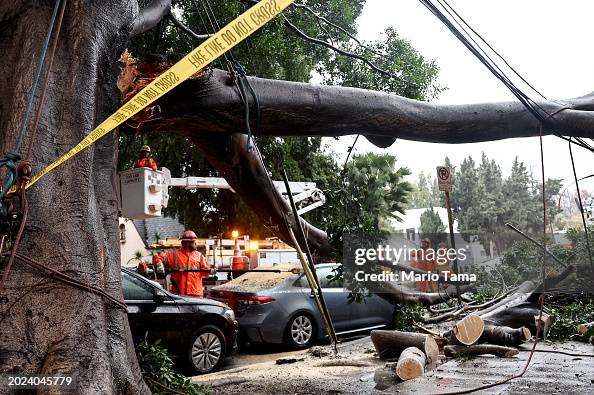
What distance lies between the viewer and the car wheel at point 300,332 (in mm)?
10625

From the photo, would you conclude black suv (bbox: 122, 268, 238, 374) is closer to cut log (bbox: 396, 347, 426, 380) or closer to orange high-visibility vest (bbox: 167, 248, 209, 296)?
orange high-visibility vest (bbox: 167, 248, 209, 296)

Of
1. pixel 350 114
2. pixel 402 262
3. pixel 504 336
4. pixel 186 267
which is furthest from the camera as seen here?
pixel 402 262

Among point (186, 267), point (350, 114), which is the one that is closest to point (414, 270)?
point (186, 267)

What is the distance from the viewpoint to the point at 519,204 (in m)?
50.5

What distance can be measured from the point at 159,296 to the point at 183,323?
1.82ft

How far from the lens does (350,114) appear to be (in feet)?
18.4

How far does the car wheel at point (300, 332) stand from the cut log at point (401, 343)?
2070 millimetres

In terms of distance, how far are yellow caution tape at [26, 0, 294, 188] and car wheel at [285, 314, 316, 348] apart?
7.49 m

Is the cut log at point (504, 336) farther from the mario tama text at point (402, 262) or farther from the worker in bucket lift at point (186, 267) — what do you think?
the worker in bucket lift at point (186, 267)

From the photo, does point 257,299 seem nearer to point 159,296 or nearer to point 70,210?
point 159,296

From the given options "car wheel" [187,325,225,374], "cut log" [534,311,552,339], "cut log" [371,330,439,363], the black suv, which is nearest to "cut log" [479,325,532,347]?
"cut log" [534,311,552,339]

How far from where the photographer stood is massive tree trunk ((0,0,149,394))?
3.61 meters

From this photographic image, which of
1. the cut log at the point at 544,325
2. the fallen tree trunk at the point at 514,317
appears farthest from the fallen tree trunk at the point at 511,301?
the cut log at the point at 544,325

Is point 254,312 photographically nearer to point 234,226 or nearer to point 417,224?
point 234,226
